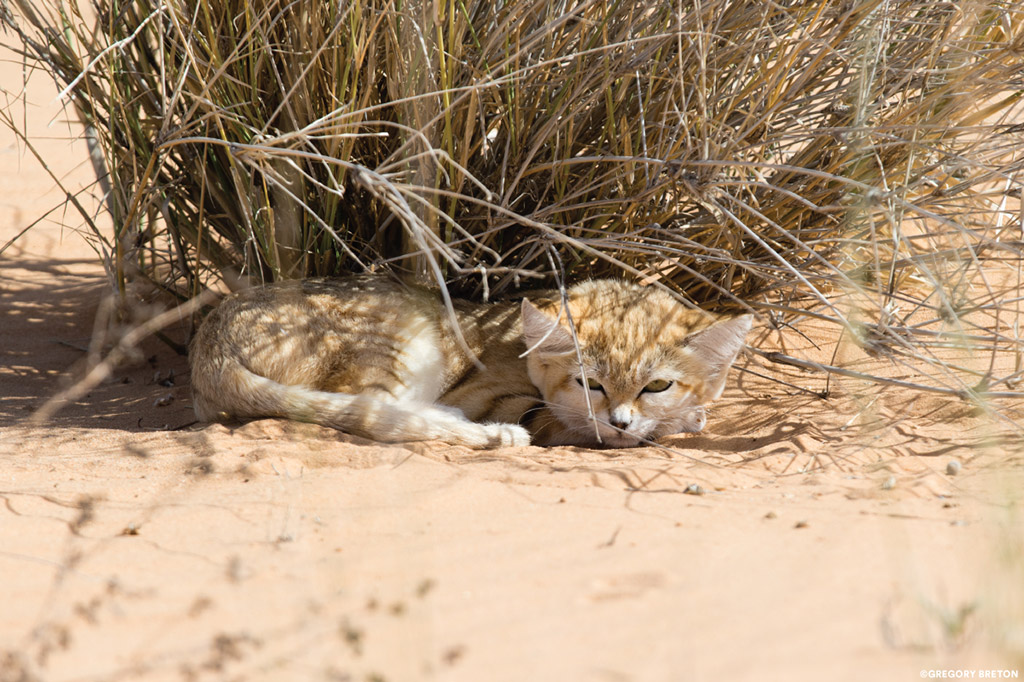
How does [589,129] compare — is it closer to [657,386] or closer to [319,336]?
[657,386]

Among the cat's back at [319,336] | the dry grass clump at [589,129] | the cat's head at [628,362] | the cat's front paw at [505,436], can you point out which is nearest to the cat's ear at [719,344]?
the cat's head at [628,362]

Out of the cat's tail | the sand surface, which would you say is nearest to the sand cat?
the cat's tail

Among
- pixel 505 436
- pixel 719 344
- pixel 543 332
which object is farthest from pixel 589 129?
pixel 505 436

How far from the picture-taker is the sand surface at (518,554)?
1.42 m

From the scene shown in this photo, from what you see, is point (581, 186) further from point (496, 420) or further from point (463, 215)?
point (496, 420)

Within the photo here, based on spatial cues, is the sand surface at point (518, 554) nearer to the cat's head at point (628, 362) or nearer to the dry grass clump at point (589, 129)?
the cat's head at point (628, 362)

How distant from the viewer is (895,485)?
88.4 inches

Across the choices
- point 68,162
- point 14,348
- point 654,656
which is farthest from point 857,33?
point 68,162

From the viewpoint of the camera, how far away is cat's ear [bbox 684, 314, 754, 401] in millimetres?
2922

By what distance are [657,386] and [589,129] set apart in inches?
41.9

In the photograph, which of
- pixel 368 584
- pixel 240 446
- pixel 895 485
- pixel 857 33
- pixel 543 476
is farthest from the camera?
pixel 857 33

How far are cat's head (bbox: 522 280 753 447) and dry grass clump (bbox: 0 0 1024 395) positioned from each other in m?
0.18

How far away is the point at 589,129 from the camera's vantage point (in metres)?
3.18

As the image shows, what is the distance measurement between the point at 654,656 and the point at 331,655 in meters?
0.59
